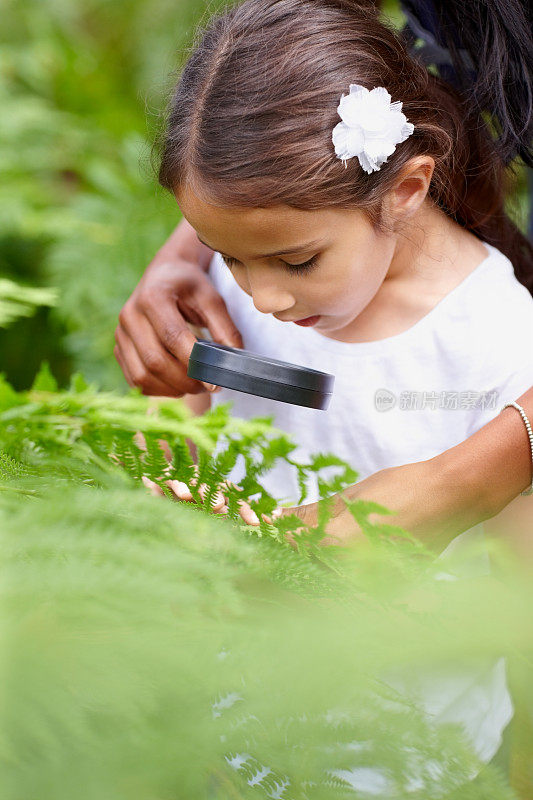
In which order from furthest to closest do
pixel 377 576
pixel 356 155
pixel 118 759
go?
pixel 356 155, pixel 377 576, pixel 118 759

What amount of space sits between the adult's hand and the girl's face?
0.15 metres

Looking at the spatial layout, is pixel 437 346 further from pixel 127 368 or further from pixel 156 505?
pixel 156 505

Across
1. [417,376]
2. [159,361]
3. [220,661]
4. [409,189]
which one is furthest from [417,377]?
[220,661]

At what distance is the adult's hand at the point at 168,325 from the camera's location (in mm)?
1060

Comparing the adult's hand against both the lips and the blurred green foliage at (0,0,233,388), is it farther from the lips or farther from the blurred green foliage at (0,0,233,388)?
the blurred green foliage at (0,0,233,388)

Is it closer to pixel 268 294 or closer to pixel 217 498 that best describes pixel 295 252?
pixel 268 294

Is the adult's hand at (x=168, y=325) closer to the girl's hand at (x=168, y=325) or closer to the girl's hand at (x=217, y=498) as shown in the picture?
the girl's hand at (x=168, y=325)

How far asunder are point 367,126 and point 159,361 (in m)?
0.41

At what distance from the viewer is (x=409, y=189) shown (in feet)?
3.25

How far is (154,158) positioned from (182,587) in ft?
2.47

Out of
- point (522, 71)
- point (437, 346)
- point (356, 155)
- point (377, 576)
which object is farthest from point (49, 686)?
point (522, 71)

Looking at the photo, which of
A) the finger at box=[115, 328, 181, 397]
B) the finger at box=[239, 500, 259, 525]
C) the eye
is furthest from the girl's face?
the finger at box=[239, 500, 259, 525]

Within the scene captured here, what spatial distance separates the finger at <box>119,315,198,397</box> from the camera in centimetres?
106

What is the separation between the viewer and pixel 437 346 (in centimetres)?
108
